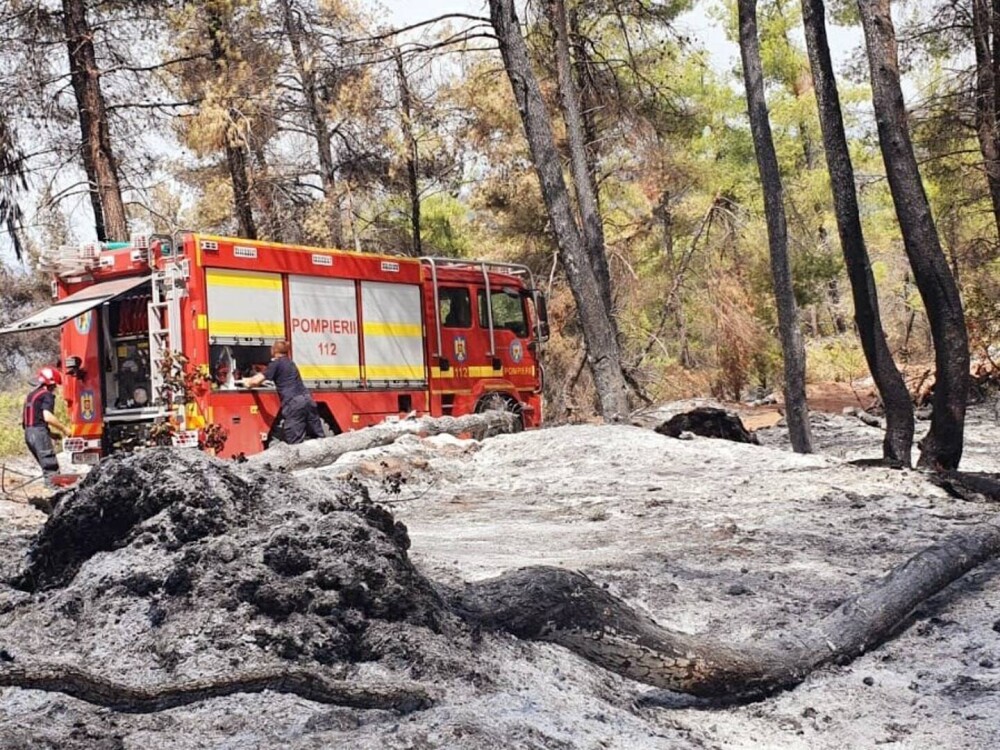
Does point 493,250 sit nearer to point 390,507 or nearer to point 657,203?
point 657,203

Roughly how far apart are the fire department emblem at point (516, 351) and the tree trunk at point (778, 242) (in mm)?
4593

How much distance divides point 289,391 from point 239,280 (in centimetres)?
154

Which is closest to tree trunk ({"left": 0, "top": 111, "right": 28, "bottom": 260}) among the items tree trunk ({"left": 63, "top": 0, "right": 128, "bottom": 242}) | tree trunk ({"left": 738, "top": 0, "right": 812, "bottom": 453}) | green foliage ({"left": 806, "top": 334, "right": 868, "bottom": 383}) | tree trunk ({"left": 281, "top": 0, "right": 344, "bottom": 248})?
tree trunk ({"left": 63, "top": 0, "right": 128, "bottom": 242})

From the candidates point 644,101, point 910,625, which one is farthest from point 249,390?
point 644,101

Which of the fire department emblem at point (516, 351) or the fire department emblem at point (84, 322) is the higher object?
the fire department emblem at point (84, 322)

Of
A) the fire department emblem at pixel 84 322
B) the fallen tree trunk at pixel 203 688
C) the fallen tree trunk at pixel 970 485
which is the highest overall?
the fire department emblem at pixel 84 322

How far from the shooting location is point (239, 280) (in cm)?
1258

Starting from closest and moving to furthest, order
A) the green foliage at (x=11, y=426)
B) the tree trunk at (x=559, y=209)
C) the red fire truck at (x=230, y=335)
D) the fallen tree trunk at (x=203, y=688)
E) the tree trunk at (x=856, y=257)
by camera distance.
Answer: the fallen tree trunk at (x=203, y=688), the tree trunk at (x=856, y=257), the red fire truck at (x=230, y=335), the tree trunk at (x=559, y=209), the green foliage at (x=11, y=426)

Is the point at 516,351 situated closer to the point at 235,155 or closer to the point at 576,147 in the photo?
the point at 576,147

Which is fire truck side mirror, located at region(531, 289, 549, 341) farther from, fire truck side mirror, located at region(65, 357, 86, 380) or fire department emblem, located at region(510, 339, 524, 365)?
fire truck side mirror, located at region(65, 357, 86, 380)

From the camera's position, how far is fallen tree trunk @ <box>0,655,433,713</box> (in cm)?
337

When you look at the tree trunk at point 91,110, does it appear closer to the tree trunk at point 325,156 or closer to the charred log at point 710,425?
the tree trunk at point 325,156

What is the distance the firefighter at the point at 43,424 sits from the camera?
488 inches

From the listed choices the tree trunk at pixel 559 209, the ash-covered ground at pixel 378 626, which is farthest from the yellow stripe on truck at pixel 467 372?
the ash-covered ground at pixel 378 626
